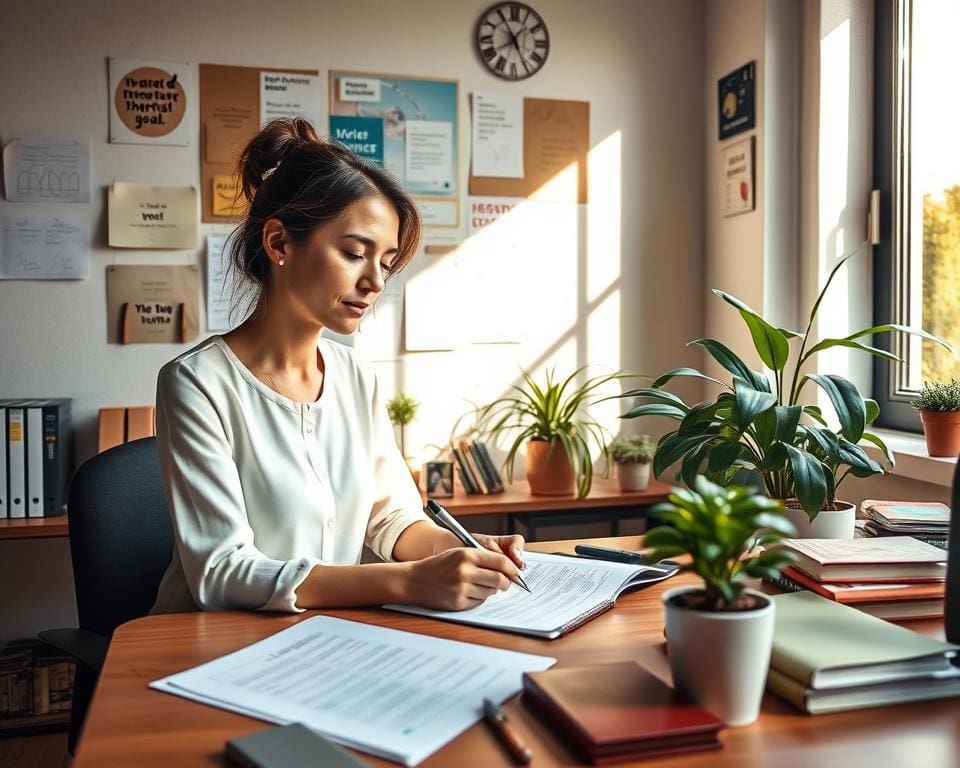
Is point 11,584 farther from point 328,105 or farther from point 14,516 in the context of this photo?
point 328,105

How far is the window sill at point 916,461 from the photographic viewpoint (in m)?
2.04

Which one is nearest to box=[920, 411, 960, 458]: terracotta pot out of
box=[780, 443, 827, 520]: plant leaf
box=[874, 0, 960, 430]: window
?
box=[874, 0, 960, 430]: window

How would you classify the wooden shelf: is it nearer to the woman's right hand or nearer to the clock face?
the woman's right hand

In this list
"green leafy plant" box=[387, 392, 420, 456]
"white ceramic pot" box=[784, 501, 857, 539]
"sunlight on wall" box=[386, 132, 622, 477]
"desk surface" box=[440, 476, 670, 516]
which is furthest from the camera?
"sunlight on wall" box=[386, 132, 622, 477]

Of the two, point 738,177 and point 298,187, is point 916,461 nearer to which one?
point 738,177

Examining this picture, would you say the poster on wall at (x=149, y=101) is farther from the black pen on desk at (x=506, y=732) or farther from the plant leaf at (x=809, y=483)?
the black pen on desk at (x=506, y=732)

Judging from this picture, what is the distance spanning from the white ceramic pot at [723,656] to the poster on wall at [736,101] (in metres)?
2.30

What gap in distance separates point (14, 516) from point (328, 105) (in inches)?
60.0

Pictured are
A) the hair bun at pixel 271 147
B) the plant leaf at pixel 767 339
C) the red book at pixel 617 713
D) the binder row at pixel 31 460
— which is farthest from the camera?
the binder row at pixel 31 460

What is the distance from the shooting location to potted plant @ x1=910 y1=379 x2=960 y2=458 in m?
2.04

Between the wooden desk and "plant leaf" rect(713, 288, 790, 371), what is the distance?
3.98ft

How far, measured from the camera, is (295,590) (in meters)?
1.12

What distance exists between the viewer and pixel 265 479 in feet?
4.52

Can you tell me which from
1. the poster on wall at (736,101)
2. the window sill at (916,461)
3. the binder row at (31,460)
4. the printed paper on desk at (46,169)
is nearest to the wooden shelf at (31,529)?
the binder row at (31,460)
